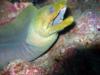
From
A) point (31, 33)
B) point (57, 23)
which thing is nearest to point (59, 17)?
point (57, 23)

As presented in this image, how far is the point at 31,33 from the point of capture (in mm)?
3109

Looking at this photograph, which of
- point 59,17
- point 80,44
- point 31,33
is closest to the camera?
point 80,44

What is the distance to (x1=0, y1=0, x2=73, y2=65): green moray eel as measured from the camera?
2.98 metres

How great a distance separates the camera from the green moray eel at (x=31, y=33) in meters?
2.98

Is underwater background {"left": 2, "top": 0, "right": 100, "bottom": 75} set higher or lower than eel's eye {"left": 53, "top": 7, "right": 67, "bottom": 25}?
lower

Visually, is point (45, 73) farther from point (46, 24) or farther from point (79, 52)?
point (46, 24)

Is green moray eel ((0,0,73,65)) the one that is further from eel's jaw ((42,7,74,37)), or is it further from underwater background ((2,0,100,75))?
underwater background ((2,0,100,75))

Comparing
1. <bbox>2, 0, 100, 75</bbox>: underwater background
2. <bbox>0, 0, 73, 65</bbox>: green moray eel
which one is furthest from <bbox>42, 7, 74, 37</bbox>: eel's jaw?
<bbox>2, 0, 100, 75</bbox>: underwater background

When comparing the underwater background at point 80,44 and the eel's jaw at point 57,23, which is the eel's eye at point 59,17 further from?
the underwater background at point 80,44

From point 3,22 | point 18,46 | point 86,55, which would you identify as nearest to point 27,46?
point 18,46

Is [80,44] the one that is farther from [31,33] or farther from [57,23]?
[31,33]

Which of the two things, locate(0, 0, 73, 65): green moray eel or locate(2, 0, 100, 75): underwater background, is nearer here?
locate(2, 0, 100, 75): underwater background

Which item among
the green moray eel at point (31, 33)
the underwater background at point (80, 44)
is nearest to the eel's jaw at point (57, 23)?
the green moray eel at point (31, 33)

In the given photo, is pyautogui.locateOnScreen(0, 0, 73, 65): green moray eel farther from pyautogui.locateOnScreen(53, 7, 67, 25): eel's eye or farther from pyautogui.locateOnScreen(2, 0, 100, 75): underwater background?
pyautogui.locateOnScreen(2, 0, 100, 75): underwater background
